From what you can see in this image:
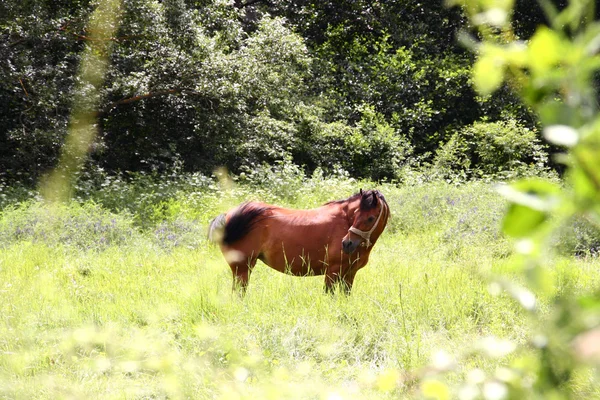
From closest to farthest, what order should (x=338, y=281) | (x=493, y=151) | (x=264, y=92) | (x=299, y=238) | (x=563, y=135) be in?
(x=563, y=135) → (x=338, y=281) → (x=299, y=238) → (x=264, y=92) → (x=493, y=151)

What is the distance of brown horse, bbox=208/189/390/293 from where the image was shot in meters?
4.48

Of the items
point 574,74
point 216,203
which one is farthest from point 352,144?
point 574,74

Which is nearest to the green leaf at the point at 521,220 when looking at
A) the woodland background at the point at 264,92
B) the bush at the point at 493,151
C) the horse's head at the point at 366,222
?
the horse's head at the point at 366,222

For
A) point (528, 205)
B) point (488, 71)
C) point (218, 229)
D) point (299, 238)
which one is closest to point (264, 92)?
point (218, 229)

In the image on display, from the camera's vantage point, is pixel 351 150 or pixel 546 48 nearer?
pixel 546 48

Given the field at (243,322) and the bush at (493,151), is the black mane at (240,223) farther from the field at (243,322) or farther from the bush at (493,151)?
the bush at (493,151)

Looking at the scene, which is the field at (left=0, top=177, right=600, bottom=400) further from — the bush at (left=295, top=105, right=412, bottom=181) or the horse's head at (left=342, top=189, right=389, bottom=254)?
the bush at (left=295, top=105, right=412, bottom=181)

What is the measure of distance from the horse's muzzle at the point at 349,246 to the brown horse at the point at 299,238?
7cm

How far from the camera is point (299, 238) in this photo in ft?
15.3

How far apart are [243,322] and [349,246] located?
849 mm

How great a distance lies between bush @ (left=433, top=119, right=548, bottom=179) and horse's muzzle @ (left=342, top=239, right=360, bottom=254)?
8721mm

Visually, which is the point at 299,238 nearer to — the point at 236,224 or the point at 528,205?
the point at 236,224

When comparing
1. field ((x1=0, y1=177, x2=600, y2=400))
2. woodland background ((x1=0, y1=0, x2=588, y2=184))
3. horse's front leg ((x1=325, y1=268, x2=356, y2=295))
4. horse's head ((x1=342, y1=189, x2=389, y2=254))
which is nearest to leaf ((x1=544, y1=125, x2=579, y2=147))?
field ((x1=0, y1=177, x2=600, y2=400))

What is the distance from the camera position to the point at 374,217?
4.31m
